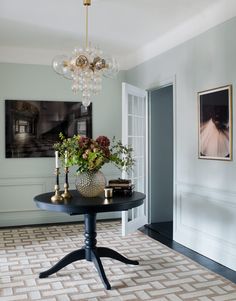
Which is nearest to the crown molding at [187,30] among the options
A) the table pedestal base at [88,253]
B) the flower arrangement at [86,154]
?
the flower arrangement at [86,154]

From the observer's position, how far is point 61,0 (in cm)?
392

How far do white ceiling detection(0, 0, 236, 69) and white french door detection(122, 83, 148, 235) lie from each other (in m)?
0.72

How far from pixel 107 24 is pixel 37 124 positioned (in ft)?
6.77

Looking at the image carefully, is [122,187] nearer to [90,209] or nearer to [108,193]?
[108,193]

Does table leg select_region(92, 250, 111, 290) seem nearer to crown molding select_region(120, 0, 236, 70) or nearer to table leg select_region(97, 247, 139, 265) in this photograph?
table leg select_region(97, 247, 139, 265)

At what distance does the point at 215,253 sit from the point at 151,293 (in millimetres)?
1171

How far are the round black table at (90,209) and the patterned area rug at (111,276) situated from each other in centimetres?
11

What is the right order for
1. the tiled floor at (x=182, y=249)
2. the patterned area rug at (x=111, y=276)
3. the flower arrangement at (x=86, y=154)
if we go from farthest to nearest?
the tiled floor at (x=182, y=249), the flower arrangement at (x=86, y=154), the patterned area rug at (x=111, y=276)

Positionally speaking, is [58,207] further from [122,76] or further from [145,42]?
[122,76]

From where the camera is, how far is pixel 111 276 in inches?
145

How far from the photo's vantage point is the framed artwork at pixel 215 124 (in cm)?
392

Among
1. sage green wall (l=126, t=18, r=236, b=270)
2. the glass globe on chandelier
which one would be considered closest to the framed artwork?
sage green wall (l=126, t=18, r=236, b=270)

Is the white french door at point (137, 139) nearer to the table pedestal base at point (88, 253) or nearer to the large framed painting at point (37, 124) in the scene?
the large framed painting at point (37, 124)

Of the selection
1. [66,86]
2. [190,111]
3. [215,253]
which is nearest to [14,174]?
[66,86]
